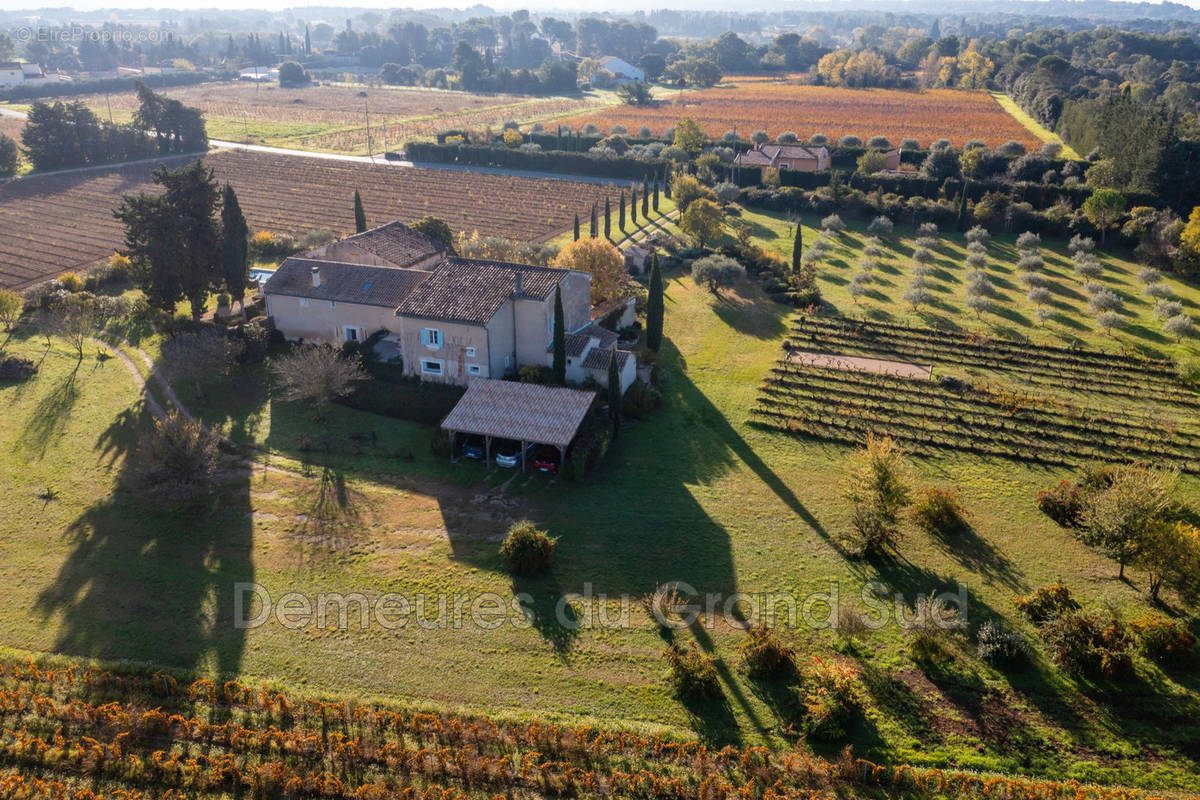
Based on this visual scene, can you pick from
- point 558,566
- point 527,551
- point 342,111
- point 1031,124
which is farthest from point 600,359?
point 342,111

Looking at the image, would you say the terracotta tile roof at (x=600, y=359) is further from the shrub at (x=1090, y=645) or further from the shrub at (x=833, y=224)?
the shrub at (x=833, y=224)

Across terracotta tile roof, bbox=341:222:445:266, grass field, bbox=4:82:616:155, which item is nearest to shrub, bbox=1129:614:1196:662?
terracotta tile roof, bbox=341:222:445:266

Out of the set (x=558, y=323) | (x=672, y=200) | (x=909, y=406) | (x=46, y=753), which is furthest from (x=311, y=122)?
(x=46, y=753)

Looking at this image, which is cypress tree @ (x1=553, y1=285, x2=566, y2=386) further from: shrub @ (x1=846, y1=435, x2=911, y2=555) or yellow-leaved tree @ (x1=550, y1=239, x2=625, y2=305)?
shrub @ (x1=846, y1=435, x2=911, y2=555)

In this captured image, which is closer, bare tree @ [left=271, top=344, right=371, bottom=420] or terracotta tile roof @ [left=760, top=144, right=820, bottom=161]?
bare tree @ [left=271, top=344, right=371, bottom=420]

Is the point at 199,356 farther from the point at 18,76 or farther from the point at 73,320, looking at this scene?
the point at 18,76

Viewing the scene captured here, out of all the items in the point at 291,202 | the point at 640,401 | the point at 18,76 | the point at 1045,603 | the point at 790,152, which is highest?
the point at 18,76
